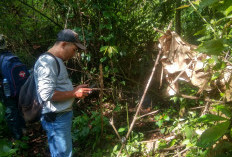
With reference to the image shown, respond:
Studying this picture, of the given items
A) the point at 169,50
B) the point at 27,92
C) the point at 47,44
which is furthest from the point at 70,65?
the point at 169,50

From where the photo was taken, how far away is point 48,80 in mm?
1898

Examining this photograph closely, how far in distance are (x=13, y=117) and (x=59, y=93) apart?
1861 millimetres

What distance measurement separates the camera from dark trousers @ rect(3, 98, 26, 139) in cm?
327

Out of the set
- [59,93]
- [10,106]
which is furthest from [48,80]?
[10,106]

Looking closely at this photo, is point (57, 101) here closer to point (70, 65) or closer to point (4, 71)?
point (4, 71)

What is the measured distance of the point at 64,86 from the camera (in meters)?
2.13

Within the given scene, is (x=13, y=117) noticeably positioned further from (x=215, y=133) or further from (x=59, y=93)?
(x=215, y=133)

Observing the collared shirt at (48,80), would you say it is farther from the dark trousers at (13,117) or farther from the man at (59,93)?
the dark trousers at (13,117)

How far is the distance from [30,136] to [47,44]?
2.28m

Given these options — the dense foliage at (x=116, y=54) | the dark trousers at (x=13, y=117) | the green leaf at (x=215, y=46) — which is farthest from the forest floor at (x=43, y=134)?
the green leaf at (x=215, y=46)

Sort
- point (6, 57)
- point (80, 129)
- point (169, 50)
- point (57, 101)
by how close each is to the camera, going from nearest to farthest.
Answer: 1. point (57, 101)
2. point (169, 50)
3. point (6, 57)
4. point (80, 129)

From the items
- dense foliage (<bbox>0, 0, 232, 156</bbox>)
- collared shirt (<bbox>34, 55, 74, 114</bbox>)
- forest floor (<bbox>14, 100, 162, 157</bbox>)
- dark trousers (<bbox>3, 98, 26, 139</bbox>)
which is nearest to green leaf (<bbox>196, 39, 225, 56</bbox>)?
collared shirt (<bbox>34, 55, 74, 114</bbox>)

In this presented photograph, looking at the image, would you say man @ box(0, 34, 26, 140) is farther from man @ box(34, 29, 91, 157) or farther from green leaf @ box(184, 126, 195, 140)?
green leaf @ box(184, 126, 195, 140)

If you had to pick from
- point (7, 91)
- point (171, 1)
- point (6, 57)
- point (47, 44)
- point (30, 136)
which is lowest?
point (30, 136)
